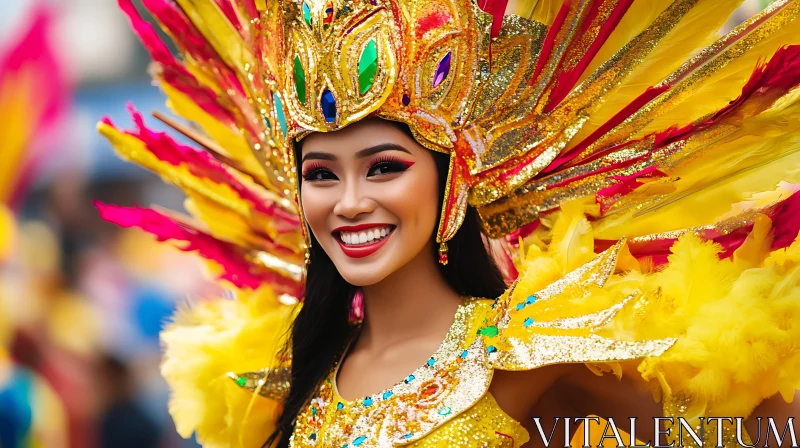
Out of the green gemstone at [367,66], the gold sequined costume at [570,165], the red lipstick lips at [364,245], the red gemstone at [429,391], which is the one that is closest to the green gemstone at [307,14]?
the gold sequined costume at [570,165]

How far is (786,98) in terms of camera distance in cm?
166

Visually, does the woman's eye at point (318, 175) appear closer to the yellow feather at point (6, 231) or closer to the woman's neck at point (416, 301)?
the woman's neck at point (416, 301)

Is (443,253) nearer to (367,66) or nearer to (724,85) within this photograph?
(367,66)

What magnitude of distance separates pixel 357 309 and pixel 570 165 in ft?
A: 2.27

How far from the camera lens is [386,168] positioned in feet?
5.98

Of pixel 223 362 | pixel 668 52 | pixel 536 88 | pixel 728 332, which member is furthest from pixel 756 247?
pixel 223 362

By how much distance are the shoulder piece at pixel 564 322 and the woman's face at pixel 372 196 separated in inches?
9.7

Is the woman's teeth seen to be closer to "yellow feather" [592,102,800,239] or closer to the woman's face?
the woman's face

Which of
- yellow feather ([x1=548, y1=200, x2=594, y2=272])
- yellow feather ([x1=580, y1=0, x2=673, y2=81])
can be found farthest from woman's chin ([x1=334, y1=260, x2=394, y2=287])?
yellow feather ([x1=580, y1=0, x2=673, y2=81])

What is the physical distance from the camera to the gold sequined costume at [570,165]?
158 centimetres

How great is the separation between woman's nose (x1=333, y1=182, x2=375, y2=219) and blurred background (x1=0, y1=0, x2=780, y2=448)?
222 cm

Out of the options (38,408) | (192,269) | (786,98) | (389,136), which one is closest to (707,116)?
(786,98)

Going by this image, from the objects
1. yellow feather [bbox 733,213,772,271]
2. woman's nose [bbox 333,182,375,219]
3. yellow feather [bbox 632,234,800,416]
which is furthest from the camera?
woman's nose [bbox 333,182,375,219]

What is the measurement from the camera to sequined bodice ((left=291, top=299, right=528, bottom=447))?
1745 mm
